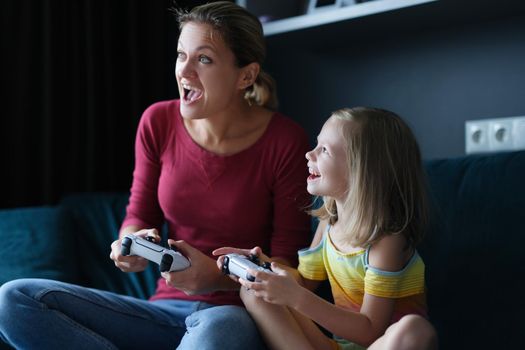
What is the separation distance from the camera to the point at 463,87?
1.82m

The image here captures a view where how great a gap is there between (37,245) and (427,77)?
3.86ft

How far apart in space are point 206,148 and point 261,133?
0.43 ft

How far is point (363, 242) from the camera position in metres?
1.23

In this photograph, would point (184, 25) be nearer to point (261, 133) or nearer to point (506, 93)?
point (261, 133)

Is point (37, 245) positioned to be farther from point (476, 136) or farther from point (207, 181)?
point (476, 136)

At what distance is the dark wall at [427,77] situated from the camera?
174 centimetres

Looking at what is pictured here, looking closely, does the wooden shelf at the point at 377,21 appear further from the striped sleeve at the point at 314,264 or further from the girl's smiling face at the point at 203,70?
the striped sleeve at the point at 314,264

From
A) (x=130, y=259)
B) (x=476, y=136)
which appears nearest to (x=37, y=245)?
(x=130, y=259)

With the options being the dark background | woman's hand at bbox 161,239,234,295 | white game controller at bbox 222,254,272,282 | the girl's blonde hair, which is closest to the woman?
woman's hand at bbox 161,239,234,295

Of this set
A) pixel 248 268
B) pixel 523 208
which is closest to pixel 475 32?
pixel 523 208

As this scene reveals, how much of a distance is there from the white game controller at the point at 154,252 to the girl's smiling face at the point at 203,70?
33 cm

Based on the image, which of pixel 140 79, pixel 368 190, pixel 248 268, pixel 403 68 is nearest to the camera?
pixel 248 268

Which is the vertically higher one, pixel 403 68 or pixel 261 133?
pixel 403 68

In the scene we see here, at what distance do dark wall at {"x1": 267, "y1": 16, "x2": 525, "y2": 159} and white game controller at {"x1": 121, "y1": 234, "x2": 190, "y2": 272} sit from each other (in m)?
0.94
